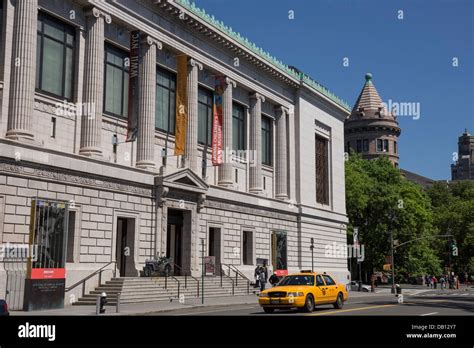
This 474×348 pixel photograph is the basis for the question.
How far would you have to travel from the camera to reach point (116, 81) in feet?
120

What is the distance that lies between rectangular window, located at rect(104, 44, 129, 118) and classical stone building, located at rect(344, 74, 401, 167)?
287 ft

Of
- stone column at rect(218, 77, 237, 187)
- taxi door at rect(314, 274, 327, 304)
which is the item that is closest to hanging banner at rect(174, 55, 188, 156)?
stone column at rect(218, 77, 237, 187)

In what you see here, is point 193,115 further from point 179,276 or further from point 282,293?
point 282,293

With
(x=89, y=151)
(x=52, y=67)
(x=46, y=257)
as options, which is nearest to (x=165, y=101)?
(x=89, y=151)

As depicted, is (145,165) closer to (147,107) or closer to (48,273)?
(147,107)

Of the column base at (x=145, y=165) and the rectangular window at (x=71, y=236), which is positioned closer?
the rectangular window at (x=71, y=236)

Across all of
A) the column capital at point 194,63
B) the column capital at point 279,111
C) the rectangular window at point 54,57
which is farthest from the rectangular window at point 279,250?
the rectangular window at point 54,57

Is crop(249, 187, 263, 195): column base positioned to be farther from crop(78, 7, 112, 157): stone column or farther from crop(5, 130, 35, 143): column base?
crop(5, 130, 35, 143): column base

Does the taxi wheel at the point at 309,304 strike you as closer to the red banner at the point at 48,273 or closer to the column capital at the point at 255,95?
the red banner at the point at 48,273

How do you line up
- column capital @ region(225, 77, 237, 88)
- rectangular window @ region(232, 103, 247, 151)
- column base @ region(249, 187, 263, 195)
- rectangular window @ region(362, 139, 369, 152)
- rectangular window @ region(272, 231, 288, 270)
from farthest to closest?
rectangular window @ region(362, 139, 369, 152) < rectangular window @ region(272, 231, 288, 270) < column base @ region(249, 187, 263, 195) < rectangular window @ region(232, 103, 247, 151) < column capital @ region(225, 77, 237, 88)

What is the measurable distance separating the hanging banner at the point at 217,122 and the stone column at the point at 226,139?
2.08ft

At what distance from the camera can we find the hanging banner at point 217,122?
43.2m

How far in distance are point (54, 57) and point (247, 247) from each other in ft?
73.5

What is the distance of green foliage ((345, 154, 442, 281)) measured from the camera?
73625 millimetres
